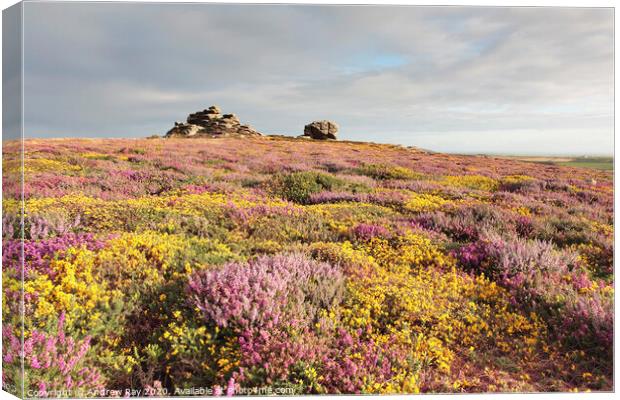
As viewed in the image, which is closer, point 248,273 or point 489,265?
point 248,273

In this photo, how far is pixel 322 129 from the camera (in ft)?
22.0

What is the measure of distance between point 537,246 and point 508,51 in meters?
3.17

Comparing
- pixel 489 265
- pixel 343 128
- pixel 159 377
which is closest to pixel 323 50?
pixel 343 128

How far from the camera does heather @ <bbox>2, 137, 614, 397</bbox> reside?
16.3ft

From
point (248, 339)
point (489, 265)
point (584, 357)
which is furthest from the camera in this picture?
point (489, 265)

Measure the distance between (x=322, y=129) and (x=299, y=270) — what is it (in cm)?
243

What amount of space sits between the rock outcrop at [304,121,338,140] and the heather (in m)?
0.19

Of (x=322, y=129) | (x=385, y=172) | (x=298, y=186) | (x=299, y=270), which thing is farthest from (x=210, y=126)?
(x=385, y=172)

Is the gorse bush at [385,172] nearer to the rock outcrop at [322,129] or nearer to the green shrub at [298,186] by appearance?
the green shrub at [298,186]

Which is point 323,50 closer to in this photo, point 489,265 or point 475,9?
point 475,9

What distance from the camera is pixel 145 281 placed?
17.8ft

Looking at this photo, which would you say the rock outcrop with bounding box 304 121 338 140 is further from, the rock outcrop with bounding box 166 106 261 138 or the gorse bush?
the gorse bush

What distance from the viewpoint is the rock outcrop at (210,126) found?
21.4 feet

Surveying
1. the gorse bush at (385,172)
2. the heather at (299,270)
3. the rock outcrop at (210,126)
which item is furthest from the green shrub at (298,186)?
the rock outcrop at (210,126)
